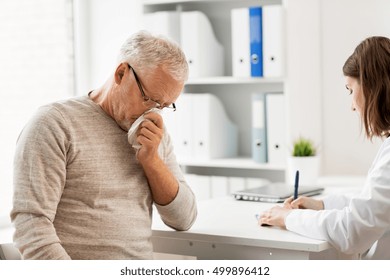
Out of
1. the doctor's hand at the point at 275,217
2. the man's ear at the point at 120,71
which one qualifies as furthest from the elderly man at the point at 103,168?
the doctor's hand at the point at 275,217

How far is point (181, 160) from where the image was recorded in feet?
10.6

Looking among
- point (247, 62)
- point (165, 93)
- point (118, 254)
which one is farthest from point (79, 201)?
point (247, 62)

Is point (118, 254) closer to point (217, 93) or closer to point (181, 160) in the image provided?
point (181, 160)

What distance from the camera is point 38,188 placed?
1.56m

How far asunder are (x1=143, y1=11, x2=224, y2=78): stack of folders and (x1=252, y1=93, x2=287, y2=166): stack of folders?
30 cm

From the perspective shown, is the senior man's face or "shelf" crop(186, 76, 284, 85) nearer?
the senior man's face

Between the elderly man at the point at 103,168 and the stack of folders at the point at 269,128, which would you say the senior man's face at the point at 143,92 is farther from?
the stack of folders at the point at 269,128

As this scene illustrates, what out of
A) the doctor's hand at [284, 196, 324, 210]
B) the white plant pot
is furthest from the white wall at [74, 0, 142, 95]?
the doctor's hand at [284, 196, 324, 210]

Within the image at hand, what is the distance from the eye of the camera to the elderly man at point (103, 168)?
157 cm

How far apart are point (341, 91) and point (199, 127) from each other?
672mm

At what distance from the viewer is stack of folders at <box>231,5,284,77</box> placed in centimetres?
294

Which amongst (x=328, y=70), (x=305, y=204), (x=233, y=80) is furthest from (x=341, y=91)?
(x=305, y=204)

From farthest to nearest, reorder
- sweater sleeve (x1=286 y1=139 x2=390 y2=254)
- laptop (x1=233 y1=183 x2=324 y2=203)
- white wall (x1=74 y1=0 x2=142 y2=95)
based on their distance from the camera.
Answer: white wall (x1=74 y1=0 x2=142 y2=95) → laptop (x1=233 y1=183 x2=324 y2=203) → sweater sleeve (x1=286 y1=139 x2=390 y2=254)

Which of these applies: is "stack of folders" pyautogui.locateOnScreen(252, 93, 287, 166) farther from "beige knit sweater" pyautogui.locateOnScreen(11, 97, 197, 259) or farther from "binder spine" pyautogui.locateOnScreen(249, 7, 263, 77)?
"beige knit sweater" pyautogui.locateOnScreen(11, 97, 197, 259)
